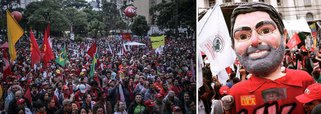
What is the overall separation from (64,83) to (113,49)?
113 cm

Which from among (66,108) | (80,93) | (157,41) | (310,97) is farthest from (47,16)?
(310,97)

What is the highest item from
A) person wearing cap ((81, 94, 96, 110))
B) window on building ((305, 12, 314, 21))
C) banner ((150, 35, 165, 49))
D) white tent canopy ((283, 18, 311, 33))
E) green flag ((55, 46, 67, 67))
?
window on building ((305, 12, 314, 21))

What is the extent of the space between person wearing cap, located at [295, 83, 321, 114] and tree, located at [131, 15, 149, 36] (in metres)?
3.72

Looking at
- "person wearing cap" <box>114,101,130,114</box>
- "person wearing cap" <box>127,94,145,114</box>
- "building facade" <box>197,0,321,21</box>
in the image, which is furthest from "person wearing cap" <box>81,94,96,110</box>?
"building facade" <box>197,0,321,21</box>

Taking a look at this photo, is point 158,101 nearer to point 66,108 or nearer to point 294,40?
point 66,108

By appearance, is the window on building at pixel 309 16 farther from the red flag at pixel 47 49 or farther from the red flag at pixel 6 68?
the red flag at pixel 6 68

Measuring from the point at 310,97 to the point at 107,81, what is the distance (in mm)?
3598

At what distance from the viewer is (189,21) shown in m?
5.92

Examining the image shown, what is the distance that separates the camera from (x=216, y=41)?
3494 mm

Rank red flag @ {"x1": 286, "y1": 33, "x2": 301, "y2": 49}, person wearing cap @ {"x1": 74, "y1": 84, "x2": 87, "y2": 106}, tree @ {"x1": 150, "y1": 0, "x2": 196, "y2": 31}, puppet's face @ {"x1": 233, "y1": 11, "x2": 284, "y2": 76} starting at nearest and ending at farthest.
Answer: puppet's face @ {"x1": 233, "y1": 11, "x2": 284, "y2": 76} < red flag @ {"x1": 286, "y1": 33, "x2": 301, "y2": 49} < person wearing cap @ {"x1": 74, "y1": 84, "x2": 87, "y2": 106} < tree @ {"x1": 150, "y1": 0, "x2": 196, "y2": 31}

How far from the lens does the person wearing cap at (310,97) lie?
8.53ft

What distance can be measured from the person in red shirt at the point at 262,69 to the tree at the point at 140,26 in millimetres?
3106

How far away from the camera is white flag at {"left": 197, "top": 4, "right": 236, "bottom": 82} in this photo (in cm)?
338

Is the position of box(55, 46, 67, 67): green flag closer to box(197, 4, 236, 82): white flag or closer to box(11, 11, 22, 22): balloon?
box(11, 11, 22, 22): balloon
